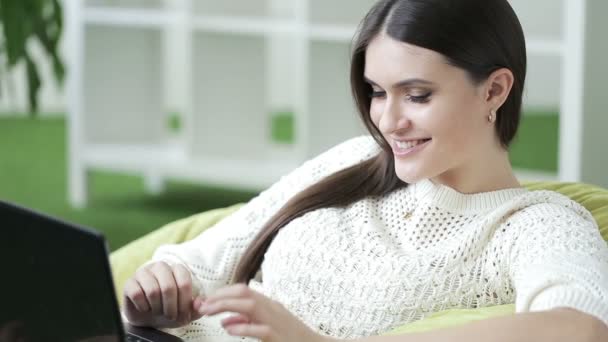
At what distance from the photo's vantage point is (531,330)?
3.83 ft

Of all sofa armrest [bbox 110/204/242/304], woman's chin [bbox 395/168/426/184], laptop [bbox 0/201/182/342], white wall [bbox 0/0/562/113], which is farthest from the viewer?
white wall [bbox 0/0/562/113]

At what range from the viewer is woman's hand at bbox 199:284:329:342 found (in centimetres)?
117

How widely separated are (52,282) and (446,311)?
557mm

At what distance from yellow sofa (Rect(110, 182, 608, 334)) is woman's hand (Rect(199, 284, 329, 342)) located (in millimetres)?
221

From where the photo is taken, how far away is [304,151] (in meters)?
3.90

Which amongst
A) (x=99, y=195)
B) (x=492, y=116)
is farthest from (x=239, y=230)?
(x=99, y=195)

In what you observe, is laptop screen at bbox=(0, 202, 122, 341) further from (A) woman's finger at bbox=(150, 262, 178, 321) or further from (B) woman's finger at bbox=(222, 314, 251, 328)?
(A) woman's finger at bbox=(150, 262, 178, 321)

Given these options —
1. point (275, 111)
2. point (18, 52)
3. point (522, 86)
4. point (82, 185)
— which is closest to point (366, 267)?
point (522, 86)

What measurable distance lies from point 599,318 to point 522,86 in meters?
0.44

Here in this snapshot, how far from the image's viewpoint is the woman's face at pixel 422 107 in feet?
4.75

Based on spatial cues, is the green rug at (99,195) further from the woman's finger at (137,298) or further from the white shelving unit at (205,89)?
the woman's finger at (137,298)

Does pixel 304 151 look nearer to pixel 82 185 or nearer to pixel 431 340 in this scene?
pixel 82 185

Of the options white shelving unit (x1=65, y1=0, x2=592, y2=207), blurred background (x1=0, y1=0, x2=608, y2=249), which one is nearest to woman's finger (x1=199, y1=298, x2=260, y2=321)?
blurred background (x1=0, y1=0, x2=608, y2=249)

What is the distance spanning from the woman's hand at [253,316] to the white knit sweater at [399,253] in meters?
0.30
